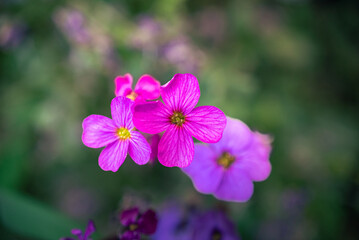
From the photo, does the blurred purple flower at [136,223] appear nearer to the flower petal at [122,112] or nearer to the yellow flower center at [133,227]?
the yellow flower center at [133,227]

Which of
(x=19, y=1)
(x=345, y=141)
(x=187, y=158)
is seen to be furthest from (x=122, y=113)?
(x=345, y=141)

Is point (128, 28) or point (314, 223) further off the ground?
point (128, 28)

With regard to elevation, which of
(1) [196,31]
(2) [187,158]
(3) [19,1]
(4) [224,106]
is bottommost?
(2) [187,158]

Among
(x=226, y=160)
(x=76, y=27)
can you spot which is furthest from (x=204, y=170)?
(x=76, y=27)

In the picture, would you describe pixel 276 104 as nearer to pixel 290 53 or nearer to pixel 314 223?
pixel 290 53

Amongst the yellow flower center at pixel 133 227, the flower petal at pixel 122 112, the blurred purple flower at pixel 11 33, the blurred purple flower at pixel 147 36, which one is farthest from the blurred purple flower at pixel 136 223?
the blurred purple flower at pixel 11 33
